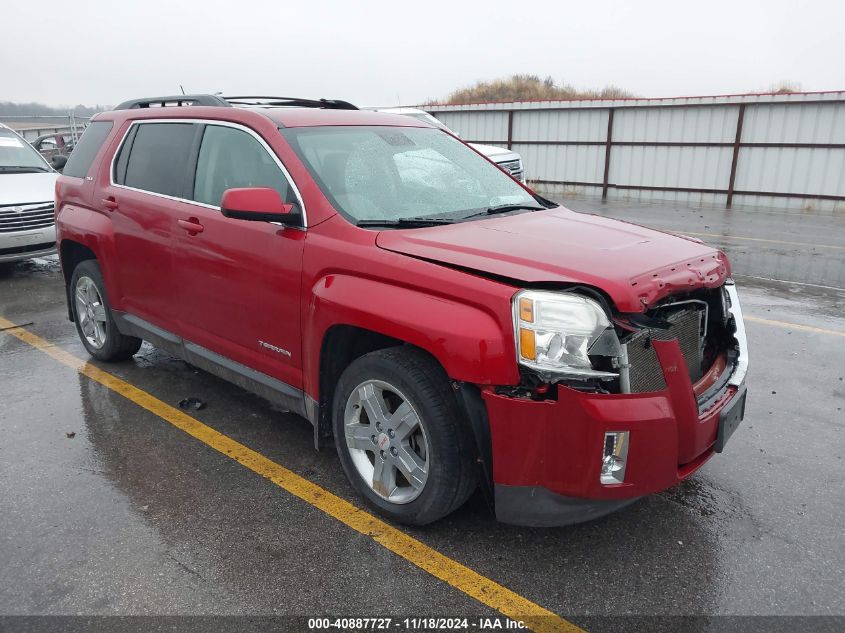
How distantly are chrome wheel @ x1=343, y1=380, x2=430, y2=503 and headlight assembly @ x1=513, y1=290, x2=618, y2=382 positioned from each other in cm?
62

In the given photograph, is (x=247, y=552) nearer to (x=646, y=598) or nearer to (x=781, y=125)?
(x=646, y=598)

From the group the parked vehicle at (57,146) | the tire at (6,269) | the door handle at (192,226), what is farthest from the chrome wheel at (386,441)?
the parked vehicle at (57,146)

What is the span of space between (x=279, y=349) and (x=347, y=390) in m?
0.55

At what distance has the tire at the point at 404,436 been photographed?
2742 mm

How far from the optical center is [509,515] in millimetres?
2656

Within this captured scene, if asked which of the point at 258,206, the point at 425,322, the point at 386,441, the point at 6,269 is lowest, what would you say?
the point at 6,269

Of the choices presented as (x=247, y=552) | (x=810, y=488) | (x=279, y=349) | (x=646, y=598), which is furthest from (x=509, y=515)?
(x=810, y=488)

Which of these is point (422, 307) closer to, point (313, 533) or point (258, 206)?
point (258, 206)

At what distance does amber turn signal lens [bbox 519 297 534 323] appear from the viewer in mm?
2494

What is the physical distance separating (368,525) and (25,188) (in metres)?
7.72

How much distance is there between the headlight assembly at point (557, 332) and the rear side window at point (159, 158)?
251 cm

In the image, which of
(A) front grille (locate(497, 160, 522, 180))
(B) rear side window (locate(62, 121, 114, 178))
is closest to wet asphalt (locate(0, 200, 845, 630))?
(B) rear side window (locate(62, 121, 114, 178))

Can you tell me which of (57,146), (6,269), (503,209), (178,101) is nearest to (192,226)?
(178,101)

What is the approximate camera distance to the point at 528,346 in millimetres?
2484
